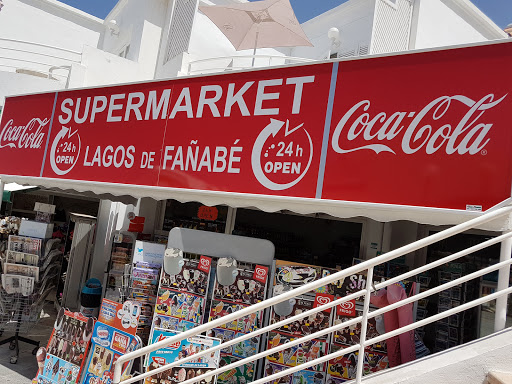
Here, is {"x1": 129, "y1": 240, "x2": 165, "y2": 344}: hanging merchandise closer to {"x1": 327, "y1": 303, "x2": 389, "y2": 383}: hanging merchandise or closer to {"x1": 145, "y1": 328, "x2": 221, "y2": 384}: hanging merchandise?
{"x1": 145, "y1": 328, "x2": 221, "y2": 384}: hanging merchandise

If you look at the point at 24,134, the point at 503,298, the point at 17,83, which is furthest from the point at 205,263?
the point at 17,83

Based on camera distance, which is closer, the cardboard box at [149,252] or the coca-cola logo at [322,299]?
the coca-cola logo at [322,299]

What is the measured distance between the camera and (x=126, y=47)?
13820 millimetres

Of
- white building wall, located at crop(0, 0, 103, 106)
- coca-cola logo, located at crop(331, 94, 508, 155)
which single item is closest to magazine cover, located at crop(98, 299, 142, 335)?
coca-cola logo, located at crop(331, 94, 508, 155)

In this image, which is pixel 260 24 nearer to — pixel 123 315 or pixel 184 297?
pixel 184 297

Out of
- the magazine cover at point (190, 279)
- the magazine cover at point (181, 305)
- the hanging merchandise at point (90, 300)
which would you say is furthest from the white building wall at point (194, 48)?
the magazine cover at point (181, 305)

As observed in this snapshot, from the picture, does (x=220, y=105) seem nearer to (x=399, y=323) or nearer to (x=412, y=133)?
(x=412, y=133)

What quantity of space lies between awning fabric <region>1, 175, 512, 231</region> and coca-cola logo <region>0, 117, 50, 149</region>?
1330 mm

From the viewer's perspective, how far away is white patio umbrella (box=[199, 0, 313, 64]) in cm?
1059

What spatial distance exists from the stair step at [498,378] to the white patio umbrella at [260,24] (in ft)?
30.7

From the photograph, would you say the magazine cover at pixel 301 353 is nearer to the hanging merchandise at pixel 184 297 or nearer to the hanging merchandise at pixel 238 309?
the hanging merchandise at pixel 238 309

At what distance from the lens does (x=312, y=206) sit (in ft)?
12.5

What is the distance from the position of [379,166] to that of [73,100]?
14.7ft

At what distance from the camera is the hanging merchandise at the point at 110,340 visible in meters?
4.07
